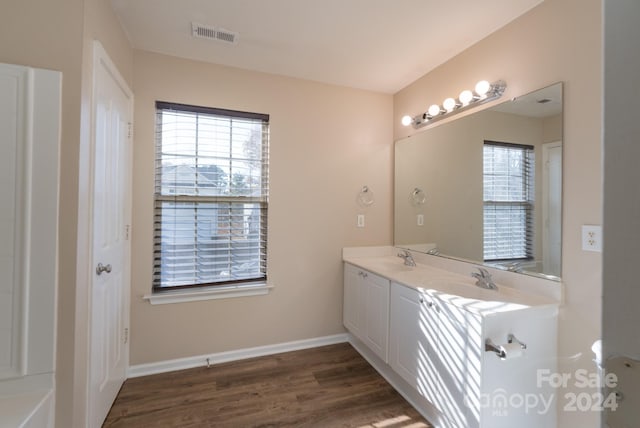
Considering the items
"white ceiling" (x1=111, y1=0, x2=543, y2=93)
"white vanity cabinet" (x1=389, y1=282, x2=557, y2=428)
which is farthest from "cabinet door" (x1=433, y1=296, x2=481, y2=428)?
"white ceiling" (x1=111, y1=0, x2=543, y2=93)

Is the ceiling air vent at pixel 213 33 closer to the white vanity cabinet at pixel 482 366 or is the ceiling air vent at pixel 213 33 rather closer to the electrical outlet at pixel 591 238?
the white vanity cabinet at pixel 482 366

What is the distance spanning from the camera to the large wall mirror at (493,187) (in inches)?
64.7

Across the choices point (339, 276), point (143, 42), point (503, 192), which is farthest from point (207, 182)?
point (503, 192)

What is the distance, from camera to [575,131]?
1509mm

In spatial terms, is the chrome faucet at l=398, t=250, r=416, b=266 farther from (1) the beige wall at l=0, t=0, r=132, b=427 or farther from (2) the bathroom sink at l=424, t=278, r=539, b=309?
(1) the beige wall at l=0, t=0, r=132, b=427

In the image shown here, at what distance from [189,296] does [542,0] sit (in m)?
3.07

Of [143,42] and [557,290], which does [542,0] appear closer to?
[557,290]

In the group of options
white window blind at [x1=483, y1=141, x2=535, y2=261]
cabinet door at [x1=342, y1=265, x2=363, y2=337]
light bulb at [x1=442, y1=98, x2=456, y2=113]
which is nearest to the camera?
white window blind at [x1=483, y1=141, x2=535, y2=261]

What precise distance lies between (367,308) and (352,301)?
0.27 metres

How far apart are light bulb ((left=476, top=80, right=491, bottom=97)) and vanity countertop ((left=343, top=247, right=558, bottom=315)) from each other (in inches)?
49.2

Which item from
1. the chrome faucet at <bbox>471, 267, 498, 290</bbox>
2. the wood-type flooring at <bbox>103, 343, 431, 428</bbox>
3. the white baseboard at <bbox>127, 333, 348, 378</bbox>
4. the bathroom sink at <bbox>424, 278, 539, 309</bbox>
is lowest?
the wood-type flooring at <bbox>103, 343, 431, 428</bbox>

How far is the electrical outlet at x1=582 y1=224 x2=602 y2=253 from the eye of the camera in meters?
1.40

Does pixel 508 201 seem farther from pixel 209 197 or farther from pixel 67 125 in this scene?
pixel 67 125

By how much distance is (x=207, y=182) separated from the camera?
2377 mm
